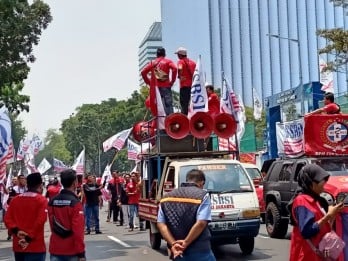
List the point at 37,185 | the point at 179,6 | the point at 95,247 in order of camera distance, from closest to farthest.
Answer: the point at 37,185 < the point at 95,247 < the point at 179,6

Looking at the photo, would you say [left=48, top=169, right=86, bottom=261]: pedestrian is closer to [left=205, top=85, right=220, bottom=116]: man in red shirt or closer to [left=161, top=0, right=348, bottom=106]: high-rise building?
[left=205, top=85, right=220, bottom=116]: man in red shirt

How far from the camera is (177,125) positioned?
48.0 feet

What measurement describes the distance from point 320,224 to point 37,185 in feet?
12.2

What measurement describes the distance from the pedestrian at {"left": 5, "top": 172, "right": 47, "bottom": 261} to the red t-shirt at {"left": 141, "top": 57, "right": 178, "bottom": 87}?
7881 millimetres

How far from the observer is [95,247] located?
16.3 m

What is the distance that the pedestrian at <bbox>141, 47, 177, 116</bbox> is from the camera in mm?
15523

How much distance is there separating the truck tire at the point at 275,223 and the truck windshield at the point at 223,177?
313 centimetres

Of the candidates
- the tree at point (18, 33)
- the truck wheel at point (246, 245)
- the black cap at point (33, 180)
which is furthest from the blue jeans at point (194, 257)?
the tree at point (18, 33)

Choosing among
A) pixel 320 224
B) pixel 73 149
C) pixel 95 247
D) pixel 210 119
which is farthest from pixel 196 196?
pixel 73 149

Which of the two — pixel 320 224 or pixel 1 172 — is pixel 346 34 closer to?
pixel 1 172

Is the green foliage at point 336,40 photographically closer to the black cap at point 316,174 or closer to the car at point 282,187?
the car at point 282,187

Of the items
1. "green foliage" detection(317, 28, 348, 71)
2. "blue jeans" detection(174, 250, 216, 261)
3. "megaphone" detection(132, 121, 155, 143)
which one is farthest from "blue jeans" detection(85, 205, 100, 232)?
"blue jeans" detection(174, 250, 216, 261)

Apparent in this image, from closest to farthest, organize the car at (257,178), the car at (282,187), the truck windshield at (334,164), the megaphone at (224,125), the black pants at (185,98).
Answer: the truck windshield at (334,164), the car at (282,187), the megaphone at (224,125), the black pants at (185,98), the car at (257,178)

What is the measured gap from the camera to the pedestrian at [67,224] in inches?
295
